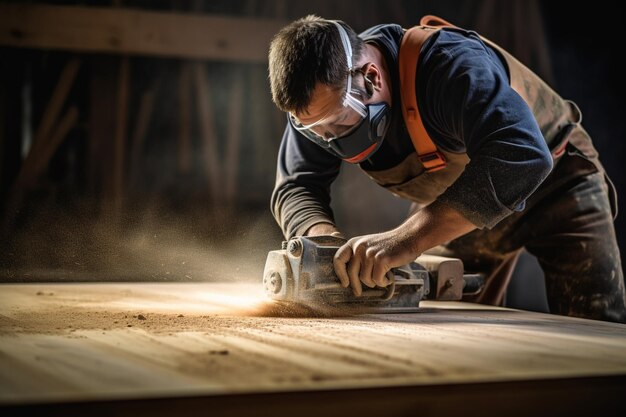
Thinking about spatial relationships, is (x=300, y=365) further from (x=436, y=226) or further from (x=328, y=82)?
(x=328, y=82)

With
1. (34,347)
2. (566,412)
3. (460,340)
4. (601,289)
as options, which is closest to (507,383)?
(566,412)

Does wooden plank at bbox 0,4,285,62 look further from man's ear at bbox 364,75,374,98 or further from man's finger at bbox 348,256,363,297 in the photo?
man's finger at bbox 348,256,363,297

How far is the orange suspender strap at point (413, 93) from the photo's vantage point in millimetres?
2478

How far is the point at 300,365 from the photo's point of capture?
4.87 feet

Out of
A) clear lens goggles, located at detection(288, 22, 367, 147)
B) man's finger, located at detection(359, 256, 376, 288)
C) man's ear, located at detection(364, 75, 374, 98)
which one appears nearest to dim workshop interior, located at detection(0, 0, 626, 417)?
man's finger, located at detection(359, 256, 376, 288)

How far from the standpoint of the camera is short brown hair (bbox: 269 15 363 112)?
7.64ft

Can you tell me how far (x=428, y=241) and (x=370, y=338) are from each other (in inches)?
20.9

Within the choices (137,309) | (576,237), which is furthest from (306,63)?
(576,237)

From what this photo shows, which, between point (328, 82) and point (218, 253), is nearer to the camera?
point (328, 82)

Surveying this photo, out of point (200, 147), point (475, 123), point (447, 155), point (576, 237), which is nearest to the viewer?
point (475, 123)

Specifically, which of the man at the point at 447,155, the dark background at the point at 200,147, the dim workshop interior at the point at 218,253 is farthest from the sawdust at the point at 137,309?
the dark background at the point at 200,147

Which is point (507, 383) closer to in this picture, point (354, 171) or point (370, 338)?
point (370, 338)

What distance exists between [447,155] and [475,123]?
417 millimetres

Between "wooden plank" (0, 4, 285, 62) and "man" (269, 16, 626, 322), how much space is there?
8.32 feet
